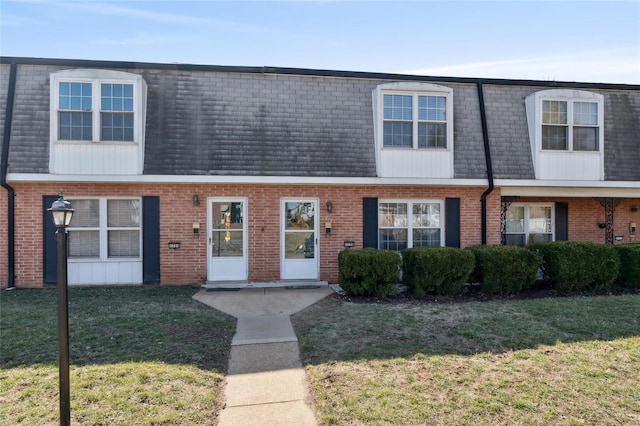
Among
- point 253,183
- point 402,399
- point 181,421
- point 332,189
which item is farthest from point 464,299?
point 181,421

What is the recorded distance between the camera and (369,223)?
960 cm

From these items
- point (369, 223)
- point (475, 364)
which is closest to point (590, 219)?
point (369, 223)

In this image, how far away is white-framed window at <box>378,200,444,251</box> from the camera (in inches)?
386

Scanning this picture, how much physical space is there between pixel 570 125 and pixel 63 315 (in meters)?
11.7

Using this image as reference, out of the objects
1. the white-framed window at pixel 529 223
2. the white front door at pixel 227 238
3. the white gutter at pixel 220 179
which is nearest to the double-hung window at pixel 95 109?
the white gutter at pixel 220 179

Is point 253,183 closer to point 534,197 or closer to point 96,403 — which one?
point 96,403

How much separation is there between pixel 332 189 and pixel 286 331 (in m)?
4.49

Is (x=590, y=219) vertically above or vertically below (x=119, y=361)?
above

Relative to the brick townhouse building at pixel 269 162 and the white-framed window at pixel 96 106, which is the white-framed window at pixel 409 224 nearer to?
the brick townhouse building at pixel 269 162

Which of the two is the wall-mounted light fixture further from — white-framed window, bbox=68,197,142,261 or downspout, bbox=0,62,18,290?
downspout, bbox=0,62,18,290

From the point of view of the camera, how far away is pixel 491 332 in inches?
217

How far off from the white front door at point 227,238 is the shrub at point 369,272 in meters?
2.76

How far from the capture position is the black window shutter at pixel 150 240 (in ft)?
29.3

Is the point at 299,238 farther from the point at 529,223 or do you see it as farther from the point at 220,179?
the point at 529,223
